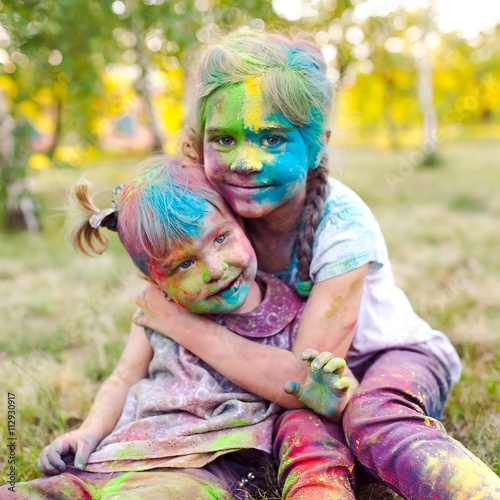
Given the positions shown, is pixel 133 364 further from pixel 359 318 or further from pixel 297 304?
pixel 359 318

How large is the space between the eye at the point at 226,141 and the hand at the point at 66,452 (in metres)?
1.05

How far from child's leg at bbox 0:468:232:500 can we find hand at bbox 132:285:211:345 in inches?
16.9

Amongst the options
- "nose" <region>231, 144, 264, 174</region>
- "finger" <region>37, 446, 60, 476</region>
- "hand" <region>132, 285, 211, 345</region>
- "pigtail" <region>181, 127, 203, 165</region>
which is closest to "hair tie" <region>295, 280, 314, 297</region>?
"hand" <region>132, 285, 211, 345</region>

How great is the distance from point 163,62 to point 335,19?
2.98m

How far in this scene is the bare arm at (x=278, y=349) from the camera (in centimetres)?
163

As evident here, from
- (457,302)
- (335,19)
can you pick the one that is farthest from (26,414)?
(335,19)

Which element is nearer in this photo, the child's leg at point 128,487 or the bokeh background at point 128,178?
the child's leg at point 128,487

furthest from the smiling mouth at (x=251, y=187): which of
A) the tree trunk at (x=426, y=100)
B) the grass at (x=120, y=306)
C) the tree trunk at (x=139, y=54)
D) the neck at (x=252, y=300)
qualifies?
the tree trunk at (x=426, y=100)

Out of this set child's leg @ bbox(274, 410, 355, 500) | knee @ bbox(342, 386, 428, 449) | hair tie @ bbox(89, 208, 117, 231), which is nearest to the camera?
child's leg @ bbox(274, 410, 355, 500)

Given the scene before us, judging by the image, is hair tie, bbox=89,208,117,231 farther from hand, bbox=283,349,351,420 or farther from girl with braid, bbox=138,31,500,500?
hand, bbox=283,349,351,420

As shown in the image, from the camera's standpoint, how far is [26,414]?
2.21 metres

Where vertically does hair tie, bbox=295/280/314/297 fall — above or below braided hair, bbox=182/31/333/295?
below

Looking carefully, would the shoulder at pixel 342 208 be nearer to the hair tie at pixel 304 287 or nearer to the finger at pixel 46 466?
the hair tie at pixel 304 287

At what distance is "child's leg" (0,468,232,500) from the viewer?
139 cm
